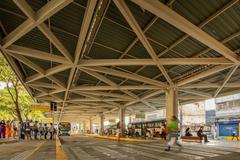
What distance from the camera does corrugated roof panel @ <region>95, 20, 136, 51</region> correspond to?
16.1m

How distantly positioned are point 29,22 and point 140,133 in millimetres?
35051

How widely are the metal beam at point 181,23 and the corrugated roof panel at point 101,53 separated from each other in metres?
7.03

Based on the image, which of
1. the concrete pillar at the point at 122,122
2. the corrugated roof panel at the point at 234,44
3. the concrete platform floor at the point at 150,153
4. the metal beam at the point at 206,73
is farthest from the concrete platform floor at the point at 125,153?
the concrete pillar at the point at 122,122

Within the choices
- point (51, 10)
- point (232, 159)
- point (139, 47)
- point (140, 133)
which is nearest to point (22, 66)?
point (139, 47)

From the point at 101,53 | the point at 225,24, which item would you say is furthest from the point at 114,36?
the point at 225,24

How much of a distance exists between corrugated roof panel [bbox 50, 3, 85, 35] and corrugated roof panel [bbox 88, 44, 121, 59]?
283cm

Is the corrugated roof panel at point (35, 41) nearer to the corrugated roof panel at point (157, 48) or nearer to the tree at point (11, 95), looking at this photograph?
the corrugated roof panel at point (157, 48)

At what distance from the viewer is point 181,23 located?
42.6 feet

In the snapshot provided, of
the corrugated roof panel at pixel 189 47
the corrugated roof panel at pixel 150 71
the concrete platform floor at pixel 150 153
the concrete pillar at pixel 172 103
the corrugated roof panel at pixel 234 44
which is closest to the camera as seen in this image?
the concrete platform floor at pixel 150 153

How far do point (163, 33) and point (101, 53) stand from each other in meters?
5.51

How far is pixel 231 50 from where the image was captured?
1833 cm

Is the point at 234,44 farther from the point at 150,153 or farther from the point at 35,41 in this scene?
the point at 35,41

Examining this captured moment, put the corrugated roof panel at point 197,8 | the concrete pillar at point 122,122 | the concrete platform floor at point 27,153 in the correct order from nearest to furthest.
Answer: the concrete platform floor at point 27,153 < the corrugated roof panel at point 197,8 < the concrete pillar at point 122,122

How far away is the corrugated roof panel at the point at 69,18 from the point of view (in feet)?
46.3
